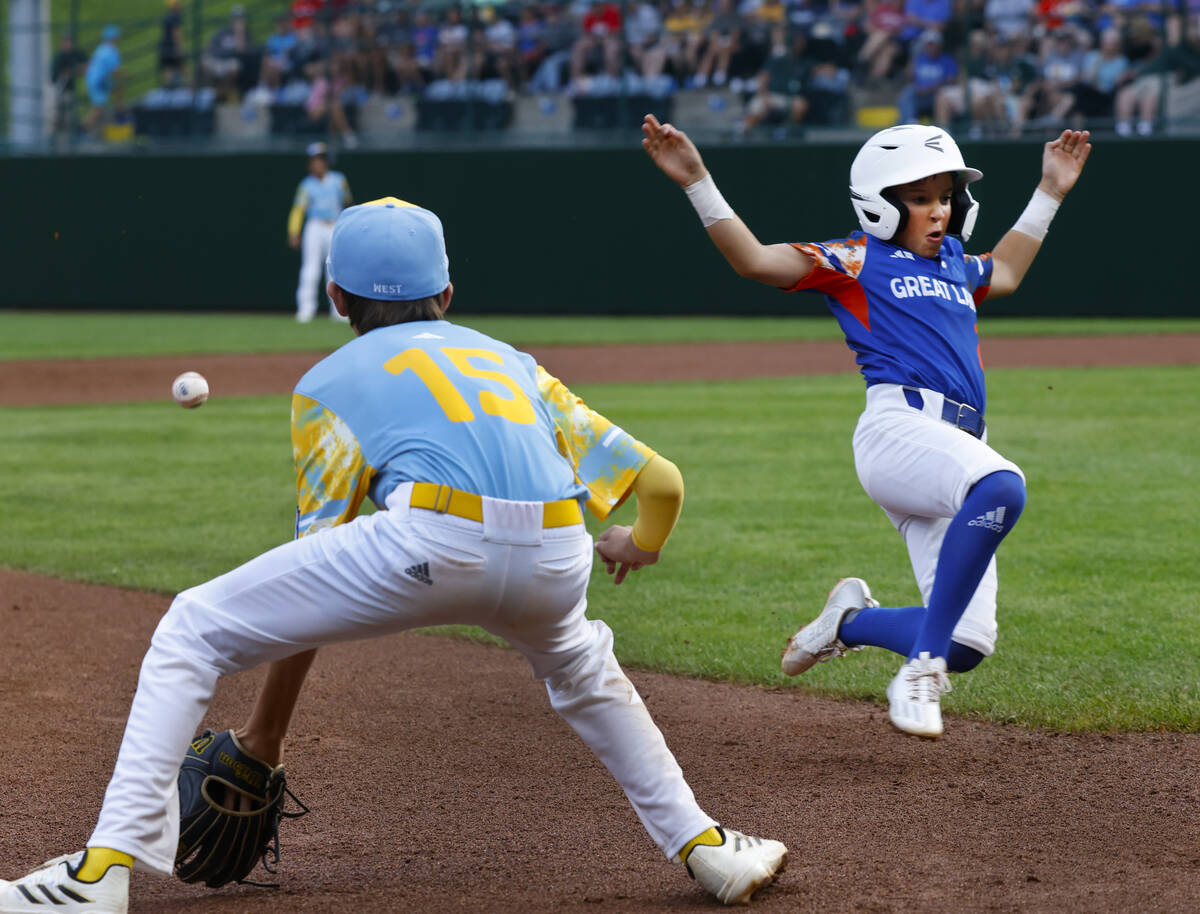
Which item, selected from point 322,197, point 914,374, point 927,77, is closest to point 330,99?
point 322,197

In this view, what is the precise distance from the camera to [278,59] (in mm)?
27234

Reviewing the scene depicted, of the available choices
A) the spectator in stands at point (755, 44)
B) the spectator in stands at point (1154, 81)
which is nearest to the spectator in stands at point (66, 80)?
the spectator in stands at point (755, 44)

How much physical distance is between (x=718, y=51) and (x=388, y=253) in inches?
824

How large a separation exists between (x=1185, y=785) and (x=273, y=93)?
24944 millimetres

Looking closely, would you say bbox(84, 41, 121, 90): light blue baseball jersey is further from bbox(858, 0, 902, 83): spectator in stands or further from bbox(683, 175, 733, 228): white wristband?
bbox(683, 175, 733, 228): white wristband

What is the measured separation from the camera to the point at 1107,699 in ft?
16.0

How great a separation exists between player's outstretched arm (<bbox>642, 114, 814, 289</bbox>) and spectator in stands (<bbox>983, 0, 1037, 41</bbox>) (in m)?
18.0

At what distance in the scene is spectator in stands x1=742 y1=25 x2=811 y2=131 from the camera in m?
22.2

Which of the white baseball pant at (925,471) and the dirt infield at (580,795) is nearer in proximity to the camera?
the dirt infield at (580,795)

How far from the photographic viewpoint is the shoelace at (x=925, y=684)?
3.64 metres

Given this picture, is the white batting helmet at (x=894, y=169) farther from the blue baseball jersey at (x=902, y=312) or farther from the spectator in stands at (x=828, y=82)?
the spectator in stands at (x=828, y=82)

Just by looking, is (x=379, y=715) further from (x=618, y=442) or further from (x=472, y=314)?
(x=472, y=314)

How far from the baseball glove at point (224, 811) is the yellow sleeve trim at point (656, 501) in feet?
3.47

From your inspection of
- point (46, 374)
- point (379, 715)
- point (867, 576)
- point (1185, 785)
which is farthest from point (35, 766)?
point (46, 374)
